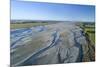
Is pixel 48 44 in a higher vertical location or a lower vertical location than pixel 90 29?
lower

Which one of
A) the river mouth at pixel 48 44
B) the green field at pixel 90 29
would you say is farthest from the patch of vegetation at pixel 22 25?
the green field at pixel 90 29

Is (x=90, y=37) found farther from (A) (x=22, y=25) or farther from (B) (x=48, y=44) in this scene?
(A) (x=22, y=25)

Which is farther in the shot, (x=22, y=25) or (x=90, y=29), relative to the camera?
(x=90, y=29)

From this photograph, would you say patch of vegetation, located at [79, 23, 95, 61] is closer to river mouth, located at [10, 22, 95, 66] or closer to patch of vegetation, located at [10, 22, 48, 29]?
river mouth, located at [10, 22, 95, 66]

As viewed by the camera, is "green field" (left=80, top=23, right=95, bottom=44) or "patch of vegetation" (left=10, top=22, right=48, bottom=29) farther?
"green field" (left=80, top=23, right=95, bottom=44)

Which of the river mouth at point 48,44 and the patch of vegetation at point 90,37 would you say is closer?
the river mouth at point 48,44

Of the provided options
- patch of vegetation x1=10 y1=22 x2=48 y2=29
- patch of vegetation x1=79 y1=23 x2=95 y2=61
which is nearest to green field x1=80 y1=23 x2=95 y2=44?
patch of vegetation x1=79 y1=23 x2=95 y2=61

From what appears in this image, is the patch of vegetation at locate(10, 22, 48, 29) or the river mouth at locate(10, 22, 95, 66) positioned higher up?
the patch of vegetation at locate(10, 22, 48, 29)

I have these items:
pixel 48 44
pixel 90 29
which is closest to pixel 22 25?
pixel 48 44

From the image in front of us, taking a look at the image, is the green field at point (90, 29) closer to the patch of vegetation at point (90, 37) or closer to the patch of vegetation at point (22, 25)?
the patch of vegetation at point (90, 37)
